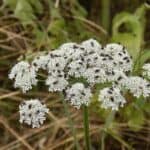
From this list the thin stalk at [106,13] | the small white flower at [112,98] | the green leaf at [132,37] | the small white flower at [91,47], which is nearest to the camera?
the small white flower at [112,98]

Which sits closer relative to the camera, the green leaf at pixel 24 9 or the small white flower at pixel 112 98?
the small white flower at pixel 112 98

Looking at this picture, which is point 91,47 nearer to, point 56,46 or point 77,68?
point 77,68

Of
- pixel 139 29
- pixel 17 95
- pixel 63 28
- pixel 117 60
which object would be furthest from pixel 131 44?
pixel 117 60

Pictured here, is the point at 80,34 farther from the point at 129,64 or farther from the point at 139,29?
the point at 129,64

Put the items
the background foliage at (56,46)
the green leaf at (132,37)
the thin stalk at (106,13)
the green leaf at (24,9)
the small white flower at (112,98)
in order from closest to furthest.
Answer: the small white flower at (112,98) → the green leaf at (132,37) → the background foliage at (56,46) → the green leaf at (24,9) → the thin stalk at (106,13)

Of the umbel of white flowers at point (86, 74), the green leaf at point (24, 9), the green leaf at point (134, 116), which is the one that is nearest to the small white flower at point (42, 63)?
the umbel of white flowers at point (86, 74)

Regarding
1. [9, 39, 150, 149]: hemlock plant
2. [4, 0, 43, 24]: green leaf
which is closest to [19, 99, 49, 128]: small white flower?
[9, 39, 150, 149]: hemlock plant

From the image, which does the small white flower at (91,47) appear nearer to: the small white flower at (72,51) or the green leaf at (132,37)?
the small white flower at (72,51)
